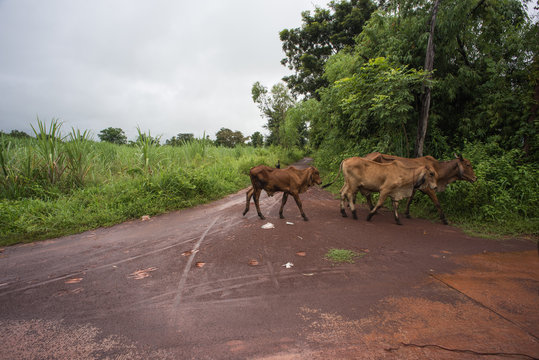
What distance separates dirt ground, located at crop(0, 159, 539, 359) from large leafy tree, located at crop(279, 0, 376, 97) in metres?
18.3

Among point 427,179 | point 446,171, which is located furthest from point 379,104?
point 446,171

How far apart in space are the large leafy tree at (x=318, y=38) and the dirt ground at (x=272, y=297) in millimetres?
18258

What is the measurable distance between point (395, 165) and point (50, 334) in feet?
18.3

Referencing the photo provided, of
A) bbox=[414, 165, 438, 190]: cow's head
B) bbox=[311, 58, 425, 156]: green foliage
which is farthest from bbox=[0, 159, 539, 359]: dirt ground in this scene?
bbox=[311, 58, 425, 156]: green foliage

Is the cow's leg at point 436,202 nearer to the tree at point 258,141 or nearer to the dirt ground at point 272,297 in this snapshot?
the dirt ground at point 272,297

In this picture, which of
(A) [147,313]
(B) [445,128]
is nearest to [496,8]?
(B) [445,128]

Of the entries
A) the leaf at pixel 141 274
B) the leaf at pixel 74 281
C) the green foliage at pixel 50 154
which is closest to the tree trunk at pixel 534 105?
the leaf at pixel 141 274

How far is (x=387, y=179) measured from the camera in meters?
4.79

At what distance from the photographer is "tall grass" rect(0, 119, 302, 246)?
16.1ft

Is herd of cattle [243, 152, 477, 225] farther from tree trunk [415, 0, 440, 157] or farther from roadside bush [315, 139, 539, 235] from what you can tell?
tree trunk [415, 0, 440, 157]

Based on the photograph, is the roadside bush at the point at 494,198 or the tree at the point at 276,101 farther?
the tree at the point at 276,101

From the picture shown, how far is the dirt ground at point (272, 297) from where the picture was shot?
1710mm

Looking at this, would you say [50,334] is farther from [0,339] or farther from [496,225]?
[496,225]

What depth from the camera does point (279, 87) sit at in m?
25.2
